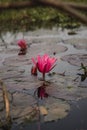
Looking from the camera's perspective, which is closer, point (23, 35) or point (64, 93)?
point (64, 93)

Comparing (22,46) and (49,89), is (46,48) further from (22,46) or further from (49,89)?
(49,89)

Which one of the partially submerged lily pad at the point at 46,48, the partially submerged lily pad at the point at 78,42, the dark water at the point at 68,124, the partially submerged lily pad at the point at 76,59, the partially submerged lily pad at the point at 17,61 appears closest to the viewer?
the dark water at the point at 68,124

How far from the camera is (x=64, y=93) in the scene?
2.12 meters

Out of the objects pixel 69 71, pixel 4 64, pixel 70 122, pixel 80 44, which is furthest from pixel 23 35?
→ pixel 70 122

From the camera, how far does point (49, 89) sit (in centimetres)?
227

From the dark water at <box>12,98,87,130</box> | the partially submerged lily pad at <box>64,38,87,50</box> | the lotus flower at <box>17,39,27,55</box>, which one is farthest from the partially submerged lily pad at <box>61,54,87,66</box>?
the dark water at <box>12,98,87,130</box>

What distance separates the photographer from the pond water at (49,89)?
1651mm

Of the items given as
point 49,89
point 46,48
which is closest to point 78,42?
point 46,48

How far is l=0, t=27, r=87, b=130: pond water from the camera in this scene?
5.42 feet

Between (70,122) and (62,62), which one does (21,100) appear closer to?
(70,122)

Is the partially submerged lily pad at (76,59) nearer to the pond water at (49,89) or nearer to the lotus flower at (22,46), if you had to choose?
the pond water at (49,89)

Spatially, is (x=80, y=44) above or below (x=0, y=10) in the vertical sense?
below

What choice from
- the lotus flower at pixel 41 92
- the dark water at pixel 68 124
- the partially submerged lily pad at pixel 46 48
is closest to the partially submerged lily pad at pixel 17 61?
the partially submerged lily pad at pixel 46 48

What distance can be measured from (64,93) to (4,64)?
1292 millimetres
